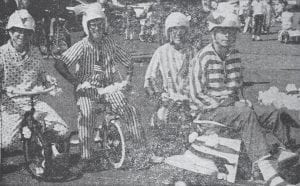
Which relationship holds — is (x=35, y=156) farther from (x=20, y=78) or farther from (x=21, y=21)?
(x=21, y=21)

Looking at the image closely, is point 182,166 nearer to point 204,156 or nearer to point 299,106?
point 204,156

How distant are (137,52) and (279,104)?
205cm

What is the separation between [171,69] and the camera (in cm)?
393

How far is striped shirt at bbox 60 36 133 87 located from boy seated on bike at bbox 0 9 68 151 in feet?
0.79

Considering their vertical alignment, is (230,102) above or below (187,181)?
above

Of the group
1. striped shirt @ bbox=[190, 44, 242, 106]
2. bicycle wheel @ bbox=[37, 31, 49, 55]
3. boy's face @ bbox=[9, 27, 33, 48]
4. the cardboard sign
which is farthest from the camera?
bicycle wheel @ bbox=[37, 31, 49, 55]

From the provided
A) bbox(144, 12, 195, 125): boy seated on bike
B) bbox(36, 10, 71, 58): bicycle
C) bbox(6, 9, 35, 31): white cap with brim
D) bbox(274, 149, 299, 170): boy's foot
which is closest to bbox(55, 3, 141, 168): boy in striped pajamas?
bbox(144, 12, 195, 125): boy seated on bike

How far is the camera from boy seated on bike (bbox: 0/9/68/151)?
3418 mm

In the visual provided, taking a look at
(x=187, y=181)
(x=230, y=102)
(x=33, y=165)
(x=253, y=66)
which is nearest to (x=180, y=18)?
(x=230, y=102)

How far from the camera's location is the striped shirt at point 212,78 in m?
3.53

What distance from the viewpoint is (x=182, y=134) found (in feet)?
12.5

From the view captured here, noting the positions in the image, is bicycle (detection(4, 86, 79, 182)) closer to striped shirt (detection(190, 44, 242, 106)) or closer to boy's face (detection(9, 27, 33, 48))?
boy's face (detection(9, 27, 33, 48))

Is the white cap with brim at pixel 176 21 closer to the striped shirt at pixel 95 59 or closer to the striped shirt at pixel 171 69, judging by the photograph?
the striped shirt at pixel 171 69

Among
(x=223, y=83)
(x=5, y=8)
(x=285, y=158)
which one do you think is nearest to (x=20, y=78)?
(x=5, y=8)
